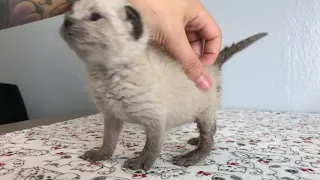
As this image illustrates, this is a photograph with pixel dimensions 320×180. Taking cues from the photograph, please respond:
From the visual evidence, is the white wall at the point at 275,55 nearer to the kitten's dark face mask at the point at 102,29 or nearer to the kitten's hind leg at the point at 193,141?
the kitten's hind leg at the point at 193,141

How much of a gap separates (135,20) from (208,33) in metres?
0.42

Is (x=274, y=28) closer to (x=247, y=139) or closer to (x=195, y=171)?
(x=247, y=139)

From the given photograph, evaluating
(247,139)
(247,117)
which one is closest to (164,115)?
(247,139)

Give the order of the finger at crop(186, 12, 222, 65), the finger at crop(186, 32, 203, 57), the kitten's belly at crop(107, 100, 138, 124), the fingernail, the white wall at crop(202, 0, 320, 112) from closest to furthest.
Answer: the kitten's belly at crop(107, 100, 138, 124)
the fingernail
the finger at crop(186, 12, 222, 65)
the finger at crop(186, 32, 203, 57)
the white wall at crop(202, 0, 320, 112)

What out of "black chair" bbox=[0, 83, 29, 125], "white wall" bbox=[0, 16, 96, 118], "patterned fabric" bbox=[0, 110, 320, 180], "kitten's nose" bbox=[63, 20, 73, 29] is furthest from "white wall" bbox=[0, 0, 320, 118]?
"kitten's nose" bbox=[63, 20, 73, 29]

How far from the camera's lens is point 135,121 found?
1027 millimetres

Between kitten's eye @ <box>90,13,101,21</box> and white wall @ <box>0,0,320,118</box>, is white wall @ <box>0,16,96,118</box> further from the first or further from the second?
kitten's eye @ <box>90,13,101,21</box>

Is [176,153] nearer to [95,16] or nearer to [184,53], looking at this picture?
[184,53]

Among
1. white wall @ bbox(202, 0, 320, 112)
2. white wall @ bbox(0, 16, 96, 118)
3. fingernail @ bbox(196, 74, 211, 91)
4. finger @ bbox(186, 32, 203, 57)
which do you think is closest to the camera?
fingernail @ bbox(196, 74, 211, 91)

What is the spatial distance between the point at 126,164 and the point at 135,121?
0.39 feet

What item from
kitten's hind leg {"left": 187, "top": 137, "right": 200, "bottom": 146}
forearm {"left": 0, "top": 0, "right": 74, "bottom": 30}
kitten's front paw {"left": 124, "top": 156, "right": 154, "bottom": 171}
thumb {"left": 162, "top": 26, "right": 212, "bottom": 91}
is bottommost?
kitten's front paw {"left": 124, "top": 156, "right": 154, "bottom": 171}

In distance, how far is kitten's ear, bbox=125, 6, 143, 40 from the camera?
963 mm

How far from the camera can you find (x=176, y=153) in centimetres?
119

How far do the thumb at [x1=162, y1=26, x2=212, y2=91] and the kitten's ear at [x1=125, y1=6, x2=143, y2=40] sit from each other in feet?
0.33
